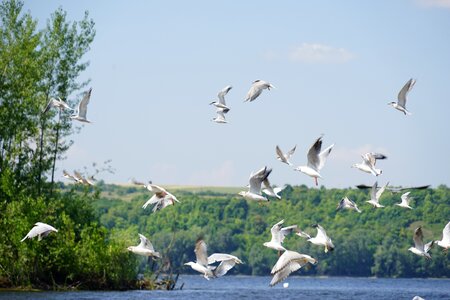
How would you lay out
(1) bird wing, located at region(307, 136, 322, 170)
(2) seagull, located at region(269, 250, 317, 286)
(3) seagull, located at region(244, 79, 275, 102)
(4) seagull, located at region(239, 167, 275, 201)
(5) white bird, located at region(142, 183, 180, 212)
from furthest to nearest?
(3) seagull, located at region(244, 79, 275, 102) < (5) white bird, located at region(142, 183, 180, 212) < (4) seagull, located at region(239, 167, 275, 201) < (1) bird wing, located at region(307, 136, 322, 170) < (2) seagull, located at region(269, 250, 317, 286)

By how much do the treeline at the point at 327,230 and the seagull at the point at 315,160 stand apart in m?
102

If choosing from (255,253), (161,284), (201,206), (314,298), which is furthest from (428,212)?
(161,284)

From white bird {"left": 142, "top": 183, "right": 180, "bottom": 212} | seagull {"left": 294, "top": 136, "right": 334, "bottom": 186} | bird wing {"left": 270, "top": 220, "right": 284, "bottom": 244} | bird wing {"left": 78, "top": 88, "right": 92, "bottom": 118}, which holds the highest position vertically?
bird wing {"left": 78, "top": 88, "right": 92, "bottom": 118}

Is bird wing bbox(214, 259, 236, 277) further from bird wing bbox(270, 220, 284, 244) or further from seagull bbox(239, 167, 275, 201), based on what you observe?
seagull bbox(239, 167, 275, 201)

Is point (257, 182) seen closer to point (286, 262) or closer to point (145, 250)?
point (286, 262)

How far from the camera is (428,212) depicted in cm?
14350

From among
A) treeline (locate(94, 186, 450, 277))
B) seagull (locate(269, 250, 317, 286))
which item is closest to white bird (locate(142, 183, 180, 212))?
seagull (locate(269, 250, 317, 286))

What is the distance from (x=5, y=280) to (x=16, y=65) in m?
9.42

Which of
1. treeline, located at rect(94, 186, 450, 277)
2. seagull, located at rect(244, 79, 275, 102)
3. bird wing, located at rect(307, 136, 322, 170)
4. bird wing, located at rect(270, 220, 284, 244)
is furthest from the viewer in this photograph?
treeline, located at rect(94, 186, 450, 277)

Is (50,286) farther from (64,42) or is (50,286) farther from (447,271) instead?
(447,271)

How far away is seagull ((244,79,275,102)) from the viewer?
1243 inches

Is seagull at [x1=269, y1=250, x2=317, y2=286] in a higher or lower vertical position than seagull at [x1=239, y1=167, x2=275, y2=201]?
lower

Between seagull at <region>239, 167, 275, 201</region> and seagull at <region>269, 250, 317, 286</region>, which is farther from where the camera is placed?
seagull at <region>239, 167, 275, 201</region>

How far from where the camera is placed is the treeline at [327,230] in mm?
137625
